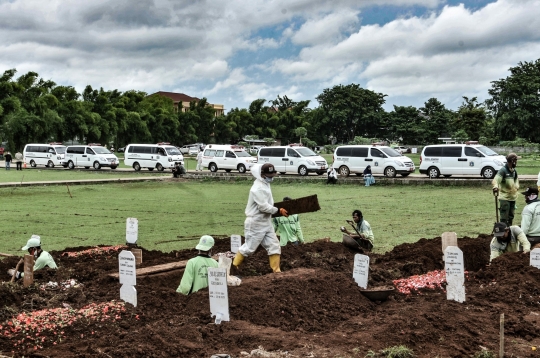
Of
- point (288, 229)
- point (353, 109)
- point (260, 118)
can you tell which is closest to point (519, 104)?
point (353, 109)

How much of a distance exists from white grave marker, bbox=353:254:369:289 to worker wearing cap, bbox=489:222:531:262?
2.61m

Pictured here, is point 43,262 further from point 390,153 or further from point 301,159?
point 301,159

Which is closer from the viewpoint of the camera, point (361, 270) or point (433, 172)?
point (361, 270)

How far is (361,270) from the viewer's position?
833 cm

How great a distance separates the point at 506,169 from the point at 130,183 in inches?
949

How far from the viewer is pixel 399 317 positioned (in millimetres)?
6742

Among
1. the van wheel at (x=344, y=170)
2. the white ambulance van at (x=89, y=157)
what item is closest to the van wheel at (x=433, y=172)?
the van wheel at (x=344, y=170)

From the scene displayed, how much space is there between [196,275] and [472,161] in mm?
24233

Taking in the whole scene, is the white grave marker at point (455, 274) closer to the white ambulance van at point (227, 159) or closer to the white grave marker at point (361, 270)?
the white grave marker at point (361, 270)

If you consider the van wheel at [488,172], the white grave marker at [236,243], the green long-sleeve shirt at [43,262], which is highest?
the van wheel at [488,172]

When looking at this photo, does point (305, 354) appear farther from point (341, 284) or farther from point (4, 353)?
point (4, 353)

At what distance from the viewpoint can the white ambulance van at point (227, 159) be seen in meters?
39.2

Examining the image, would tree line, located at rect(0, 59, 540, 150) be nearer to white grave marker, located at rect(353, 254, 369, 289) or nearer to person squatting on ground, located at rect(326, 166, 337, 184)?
person squatting on ground, located at rect(326, 166, 337, 184)

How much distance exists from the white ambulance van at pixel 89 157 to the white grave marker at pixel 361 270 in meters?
39.8
